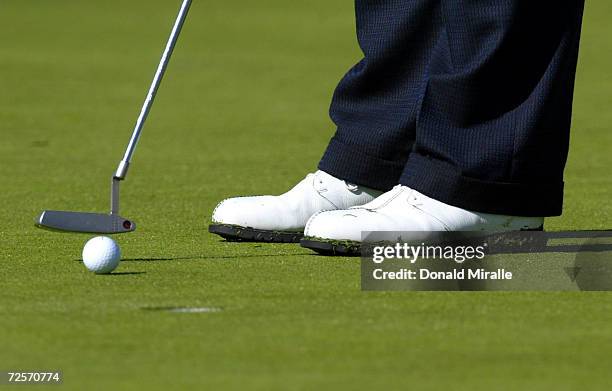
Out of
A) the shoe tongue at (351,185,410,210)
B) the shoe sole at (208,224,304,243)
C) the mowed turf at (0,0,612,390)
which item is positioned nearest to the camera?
the mowed turf at (0,0,612,390)

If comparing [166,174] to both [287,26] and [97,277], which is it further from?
[287,26]

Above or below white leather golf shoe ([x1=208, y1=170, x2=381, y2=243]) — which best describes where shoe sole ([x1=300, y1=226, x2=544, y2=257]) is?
below

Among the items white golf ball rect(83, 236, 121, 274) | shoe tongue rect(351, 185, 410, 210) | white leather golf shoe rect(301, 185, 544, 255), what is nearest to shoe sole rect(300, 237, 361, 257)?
white leather golf shoe rect(301, 185, 544, 255)

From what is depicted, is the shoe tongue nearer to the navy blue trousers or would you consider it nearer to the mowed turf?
the navy blue trousers

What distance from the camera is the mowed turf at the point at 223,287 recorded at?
7.52ft

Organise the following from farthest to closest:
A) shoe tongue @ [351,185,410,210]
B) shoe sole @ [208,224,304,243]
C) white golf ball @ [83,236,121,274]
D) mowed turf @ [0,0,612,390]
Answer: shoe sole @ [208,224,304,243], shoe tongue @ [351,185,410,210], white golf ball @ [83,236,121,274], mowed turf @ [0,0,612,390]

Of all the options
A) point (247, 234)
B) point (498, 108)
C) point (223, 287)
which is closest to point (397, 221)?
point (498, 108)

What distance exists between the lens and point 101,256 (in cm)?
322

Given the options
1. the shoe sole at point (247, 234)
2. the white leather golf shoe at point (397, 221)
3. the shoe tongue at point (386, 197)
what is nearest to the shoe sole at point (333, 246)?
the white leather golf shoe at point (397, 221)

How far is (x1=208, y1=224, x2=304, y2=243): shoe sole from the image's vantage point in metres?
3.91

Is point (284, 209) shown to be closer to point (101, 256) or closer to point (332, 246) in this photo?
point (332, 246)

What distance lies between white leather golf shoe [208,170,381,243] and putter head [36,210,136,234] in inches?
15.7

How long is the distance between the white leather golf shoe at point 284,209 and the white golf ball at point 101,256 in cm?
70

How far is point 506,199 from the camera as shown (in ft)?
12.0
